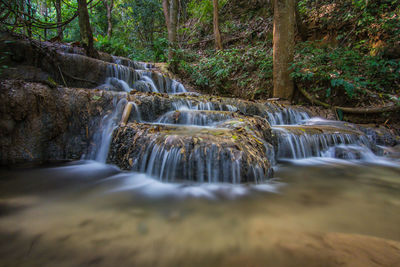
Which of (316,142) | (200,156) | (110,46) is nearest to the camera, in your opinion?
(200,156)

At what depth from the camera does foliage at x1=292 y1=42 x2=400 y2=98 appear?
579cm

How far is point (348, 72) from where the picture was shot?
20.3 feet

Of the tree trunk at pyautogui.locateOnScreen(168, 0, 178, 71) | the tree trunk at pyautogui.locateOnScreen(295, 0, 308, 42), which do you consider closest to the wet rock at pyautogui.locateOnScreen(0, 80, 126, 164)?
the tree trunk at pyautogui.locateOnScreen(168, 0, 178, 71)

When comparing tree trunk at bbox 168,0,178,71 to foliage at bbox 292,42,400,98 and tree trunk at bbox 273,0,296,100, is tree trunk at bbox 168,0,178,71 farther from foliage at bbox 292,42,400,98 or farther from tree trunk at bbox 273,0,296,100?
foliage at bbox 292,42,400,98

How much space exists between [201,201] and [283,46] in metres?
6.67

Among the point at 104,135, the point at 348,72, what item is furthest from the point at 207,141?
the point at 348,72

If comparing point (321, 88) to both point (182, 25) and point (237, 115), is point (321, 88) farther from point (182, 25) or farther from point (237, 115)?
point (182, 25)

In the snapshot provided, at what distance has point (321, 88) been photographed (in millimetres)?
6582

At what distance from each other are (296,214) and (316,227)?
261mm

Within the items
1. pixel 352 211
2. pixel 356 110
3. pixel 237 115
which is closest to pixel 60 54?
pixel 237 115

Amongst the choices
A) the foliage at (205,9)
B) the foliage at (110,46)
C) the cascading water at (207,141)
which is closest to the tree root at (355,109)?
the cascading water at (207,141)

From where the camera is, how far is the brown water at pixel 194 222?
1241mm

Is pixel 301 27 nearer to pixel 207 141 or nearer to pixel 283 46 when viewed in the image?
pixel 283 46

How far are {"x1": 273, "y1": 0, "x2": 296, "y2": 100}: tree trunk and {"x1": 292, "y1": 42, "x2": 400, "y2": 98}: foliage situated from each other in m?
0.36
